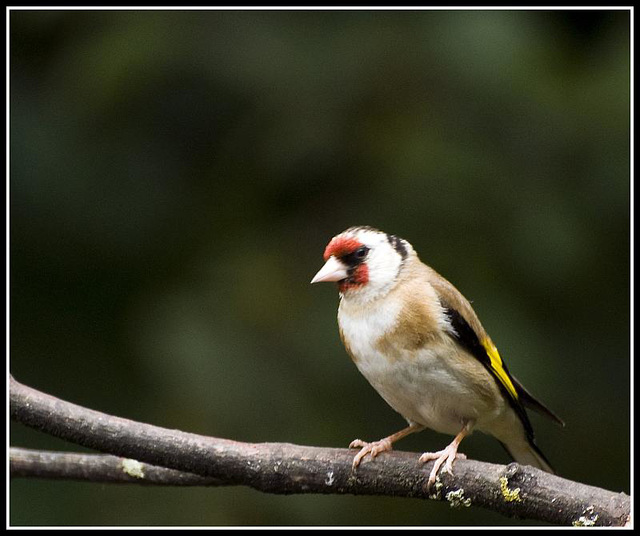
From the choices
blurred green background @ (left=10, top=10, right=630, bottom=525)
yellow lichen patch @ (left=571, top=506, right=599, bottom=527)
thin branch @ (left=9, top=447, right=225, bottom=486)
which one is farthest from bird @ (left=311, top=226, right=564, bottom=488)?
blurred green background @ (left=10, top=10, right=630, bottom=525)

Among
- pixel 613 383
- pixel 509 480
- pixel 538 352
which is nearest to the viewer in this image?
pixel 509 480

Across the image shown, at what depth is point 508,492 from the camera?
2.87 meters

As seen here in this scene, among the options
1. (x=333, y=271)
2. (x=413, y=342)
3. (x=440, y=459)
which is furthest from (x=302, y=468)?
(x=333, y=271)

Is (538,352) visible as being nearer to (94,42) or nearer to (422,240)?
(422,240)

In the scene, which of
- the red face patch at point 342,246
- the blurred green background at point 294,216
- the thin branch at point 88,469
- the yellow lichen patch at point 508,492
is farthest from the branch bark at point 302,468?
the blurred green background at point 294,216

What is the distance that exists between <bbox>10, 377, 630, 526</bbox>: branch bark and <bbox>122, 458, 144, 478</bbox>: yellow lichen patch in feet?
0.95

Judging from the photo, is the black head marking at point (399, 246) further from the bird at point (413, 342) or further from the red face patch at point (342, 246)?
the red face patch at point (342, 246)

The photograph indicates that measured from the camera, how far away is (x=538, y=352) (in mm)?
4926

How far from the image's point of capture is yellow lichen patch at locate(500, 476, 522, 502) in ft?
9.37

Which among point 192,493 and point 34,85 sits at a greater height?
point 34,85

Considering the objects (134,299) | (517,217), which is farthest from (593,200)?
(134,299)

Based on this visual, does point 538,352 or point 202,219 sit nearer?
point 538,352

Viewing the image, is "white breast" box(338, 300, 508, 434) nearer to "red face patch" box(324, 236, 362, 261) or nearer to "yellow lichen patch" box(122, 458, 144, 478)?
"red face patch" box(324, 236, 362, 261)

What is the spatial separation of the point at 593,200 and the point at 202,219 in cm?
210
